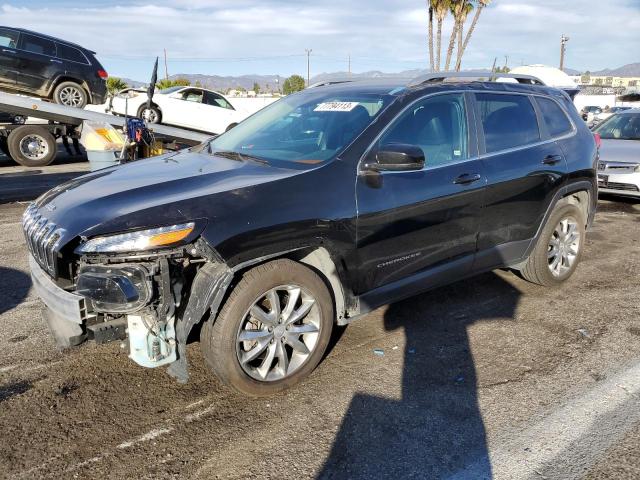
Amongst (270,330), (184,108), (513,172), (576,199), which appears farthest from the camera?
(184,108)

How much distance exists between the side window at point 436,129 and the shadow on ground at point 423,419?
4.32 ft

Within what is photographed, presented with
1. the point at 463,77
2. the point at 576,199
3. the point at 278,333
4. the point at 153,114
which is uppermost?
the point at 153,114

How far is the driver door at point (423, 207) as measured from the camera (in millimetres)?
3455

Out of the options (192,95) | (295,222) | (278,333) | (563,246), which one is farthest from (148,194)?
(192,95)

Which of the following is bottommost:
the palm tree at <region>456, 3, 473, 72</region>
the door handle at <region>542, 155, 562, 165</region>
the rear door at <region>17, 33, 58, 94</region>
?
the door handle at <region>542, 155, 562, 165</region>

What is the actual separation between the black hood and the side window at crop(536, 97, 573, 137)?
275 centimetres

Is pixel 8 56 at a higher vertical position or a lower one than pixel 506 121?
higher

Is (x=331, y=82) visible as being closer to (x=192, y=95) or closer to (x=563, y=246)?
(x=563, y=246)

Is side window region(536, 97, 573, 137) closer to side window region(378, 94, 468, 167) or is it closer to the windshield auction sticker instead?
side window region(378, 94, 468, 167)

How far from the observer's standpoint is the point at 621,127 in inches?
407

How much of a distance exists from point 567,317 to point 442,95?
2137mm

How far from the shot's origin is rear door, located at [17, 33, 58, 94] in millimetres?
12125

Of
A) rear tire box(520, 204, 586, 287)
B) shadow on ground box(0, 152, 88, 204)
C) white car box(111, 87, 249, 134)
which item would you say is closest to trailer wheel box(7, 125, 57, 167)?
shadow on ground box(0, 152, 88, 204)

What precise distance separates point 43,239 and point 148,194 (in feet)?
2.02
